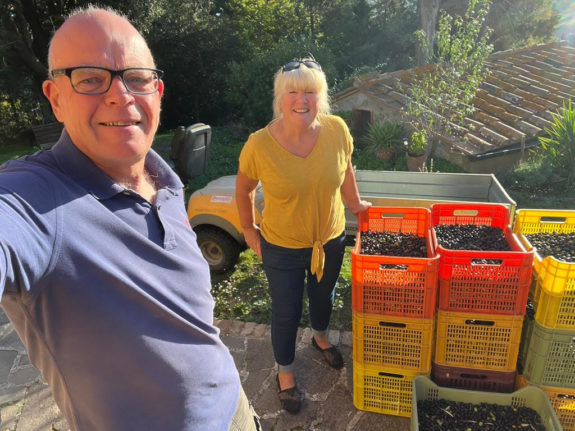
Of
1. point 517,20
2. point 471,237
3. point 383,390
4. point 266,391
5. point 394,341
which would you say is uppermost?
point 517,20

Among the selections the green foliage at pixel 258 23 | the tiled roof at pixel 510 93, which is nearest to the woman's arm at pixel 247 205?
the tiled roof at pixel 510 93

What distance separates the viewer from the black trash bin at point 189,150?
17.8 ft

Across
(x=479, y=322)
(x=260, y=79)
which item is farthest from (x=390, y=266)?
(x=260, y=79)

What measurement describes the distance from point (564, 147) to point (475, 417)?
265 inches

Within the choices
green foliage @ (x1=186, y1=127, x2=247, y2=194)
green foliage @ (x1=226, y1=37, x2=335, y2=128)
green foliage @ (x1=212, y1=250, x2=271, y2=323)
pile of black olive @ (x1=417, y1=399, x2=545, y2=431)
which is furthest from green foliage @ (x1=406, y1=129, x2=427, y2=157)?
pile of black olive @ (x1=417, y1=399, x2=545, y2=431)

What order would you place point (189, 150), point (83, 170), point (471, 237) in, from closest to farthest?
point (83, 170) < point (471, 237) < point (189, 150)

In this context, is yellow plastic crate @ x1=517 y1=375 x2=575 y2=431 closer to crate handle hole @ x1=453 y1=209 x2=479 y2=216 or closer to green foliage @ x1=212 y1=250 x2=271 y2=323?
crate handle hole @ x1=453 y1=209 x2=479 y2=216

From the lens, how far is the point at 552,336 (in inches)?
90.7

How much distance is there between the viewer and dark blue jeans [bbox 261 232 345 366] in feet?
8.36

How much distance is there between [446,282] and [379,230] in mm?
682

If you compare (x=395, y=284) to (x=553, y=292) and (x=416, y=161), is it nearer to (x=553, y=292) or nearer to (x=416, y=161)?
(x=553, y=292)

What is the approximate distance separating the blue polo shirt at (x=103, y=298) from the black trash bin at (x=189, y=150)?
13.5 feet

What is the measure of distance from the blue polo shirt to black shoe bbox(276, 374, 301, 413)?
1447 millimetres

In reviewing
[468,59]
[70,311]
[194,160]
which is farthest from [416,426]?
[468,59]
